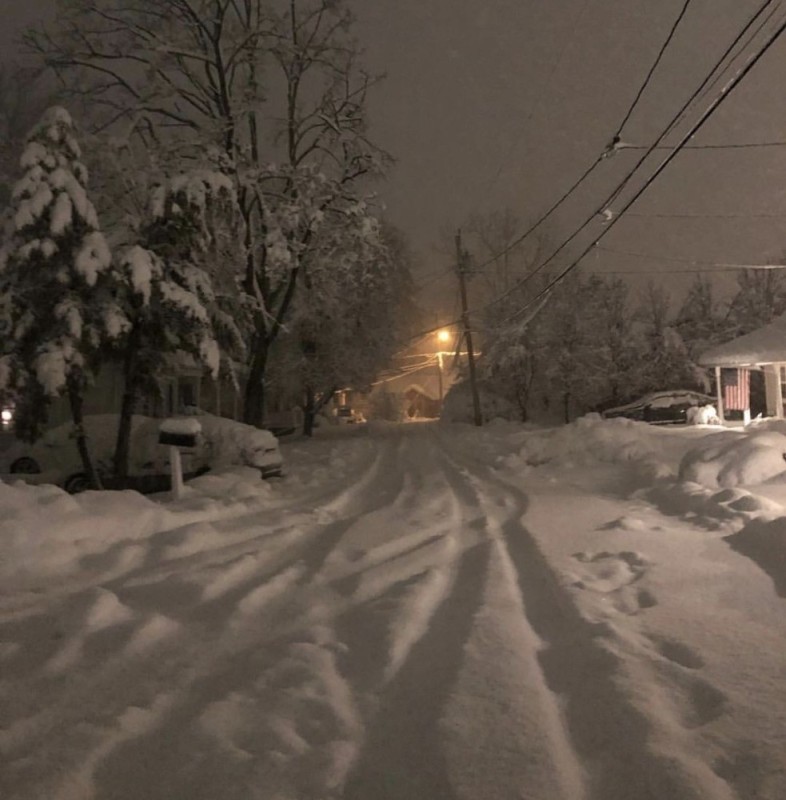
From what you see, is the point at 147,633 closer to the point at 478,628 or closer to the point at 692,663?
the point at 478,628

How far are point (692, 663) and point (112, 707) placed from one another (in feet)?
11.2

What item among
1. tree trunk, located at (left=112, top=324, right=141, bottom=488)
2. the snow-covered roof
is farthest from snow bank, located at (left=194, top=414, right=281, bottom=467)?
the snow-covered roof

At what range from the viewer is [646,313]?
1882 inches

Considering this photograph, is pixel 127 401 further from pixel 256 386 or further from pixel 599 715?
pixel 599 715

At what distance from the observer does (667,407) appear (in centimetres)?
3494

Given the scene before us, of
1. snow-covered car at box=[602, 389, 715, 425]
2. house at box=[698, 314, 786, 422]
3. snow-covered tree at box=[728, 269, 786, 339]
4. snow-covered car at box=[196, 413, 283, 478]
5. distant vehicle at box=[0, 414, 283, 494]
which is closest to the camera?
distant vehicle at box=[0, 414, 283, 494]

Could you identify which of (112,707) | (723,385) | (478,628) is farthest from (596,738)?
(723,385)

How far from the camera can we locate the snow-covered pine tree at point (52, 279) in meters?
11.3

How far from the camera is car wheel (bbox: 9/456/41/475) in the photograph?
1513 cm

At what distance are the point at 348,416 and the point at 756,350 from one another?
37.9 meters

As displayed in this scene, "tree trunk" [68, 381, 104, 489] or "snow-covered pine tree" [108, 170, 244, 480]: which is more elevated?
"snow-covered pine tree" [108, 170, 244, 480]

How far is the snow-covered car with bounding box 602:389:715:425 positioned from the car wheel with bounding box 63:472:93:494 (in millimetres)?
25997

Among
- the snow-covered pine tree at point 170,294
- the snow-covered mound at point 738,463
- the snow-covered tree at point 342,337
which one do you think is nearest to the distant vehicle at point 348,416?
the snow-covered tree at point 342,337

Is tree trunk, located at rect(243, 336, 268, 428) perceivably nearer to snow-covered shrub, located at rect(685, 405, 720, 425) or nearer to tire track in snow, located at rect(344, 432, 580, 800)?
snow-covered shrub, located at rect(685, 405, 720, 425)
